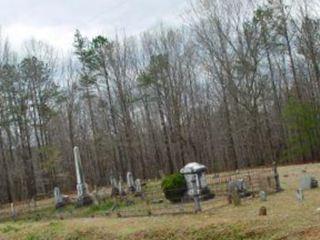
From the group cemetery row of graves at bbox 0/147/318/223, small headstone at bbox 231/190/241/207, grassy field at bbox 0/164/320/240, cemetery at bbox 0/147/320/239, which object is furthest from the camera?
cemetery row of graves at bbox 0/147/318/223

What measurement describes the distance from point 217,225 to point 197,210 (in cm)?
434

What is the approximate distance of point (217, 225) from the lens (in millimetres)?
14094

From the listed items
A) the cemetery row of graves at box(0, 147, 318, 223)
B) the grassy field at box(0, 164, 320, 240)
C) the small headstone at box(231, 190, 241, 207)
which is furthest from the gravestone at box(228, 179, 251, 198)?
the small headstone at box(231, 190, 241, 207)

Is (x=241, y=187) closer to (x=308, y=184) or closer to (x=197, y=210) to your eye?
(x=308, y=184)

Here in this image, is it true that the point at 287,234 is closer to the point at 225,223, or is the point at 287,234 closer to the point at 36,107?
Result: the point at 225,223

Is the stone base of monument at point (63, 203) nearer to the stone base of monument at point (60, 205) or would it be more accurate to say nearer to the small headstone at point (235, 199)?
the stone base of monument at point (60, 205)

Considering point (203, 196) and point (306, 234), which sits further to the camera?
point (203, 196)

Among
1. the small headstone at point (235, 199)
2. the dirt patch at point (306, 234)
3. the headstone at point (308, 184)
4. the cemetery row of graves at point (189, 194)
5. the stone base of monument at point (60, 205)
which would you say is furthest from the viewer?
the stone base of monument at point (60, 205)

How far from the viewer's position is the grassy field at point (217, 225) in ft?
41.9

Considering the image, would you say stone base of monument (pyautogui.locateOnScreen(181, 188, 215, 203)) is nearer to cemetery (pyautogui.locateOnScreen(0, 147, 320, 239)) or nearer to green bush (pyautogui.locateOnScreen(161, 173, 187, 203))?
cemetery (pyautogui.locateOnScreen(0, 147, 320, 239))

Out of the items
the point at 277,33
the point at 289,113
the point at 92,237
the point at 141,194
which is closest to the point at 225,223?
the point at 92,237

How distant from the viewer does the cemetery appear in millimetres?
13742

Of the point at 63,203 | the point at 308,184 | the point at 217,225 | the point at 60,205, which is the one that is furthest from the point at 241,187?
the point at 63,203

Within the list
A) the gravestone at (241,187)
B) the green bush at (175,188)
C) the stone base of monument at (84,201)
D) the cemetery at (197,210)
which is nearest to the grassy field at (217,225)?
the cemetery at (197,210)
